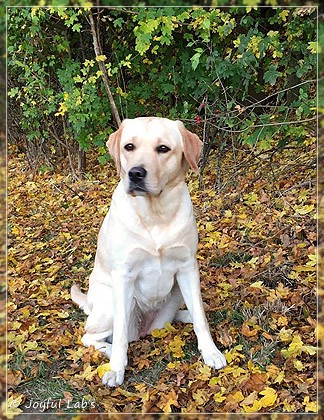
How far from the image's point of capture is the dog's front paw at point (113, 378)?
2.54 metres

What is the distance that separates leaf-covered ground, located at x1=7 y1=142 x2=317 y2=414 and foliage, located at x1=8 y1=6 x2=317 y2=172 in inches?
13.0

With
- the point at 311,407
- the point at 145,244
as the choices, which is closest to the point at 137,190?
the point at 145,244

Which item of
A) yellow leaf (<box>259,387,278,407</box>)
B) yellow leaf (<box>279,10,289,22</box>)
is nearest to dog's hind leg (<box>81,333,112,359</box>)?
yellow leaf (<box>259,387,278,407</box>)

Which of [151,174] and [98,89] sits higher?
[98,89]

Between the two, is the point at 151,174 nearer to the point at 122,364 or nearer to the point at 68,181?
the point at 122,364

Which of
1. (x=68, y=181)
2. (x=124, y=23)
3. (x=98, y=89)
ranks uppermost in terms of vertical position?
(x=124, y=23)

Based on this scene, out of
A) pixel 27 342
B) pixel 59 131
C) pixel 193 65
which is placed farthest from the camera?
pixel 59 131

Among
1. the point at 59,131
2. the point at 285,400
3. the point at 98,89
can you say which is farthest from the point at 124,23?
the point at 285,400

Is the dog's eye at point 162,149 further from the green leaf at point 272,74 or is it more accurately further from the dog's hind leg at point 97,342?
the green leaf at point 272,74

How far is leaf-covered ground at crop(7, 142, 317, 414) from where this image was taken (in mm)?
2461

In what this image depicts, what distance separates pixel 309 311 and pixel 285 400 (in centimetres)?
71

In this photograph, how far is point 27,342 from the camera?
9.27 ft

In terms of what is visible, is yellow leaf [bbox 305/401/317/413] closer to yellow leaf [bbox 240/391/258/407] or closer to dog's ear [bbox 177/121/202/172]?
→ yellow leaf [bbox 240/391/258/407]

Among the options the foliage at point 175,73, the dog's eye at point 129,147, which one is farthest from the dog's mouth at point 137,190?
the foliage at point 175,73
